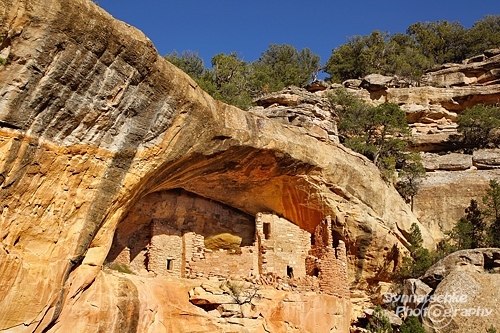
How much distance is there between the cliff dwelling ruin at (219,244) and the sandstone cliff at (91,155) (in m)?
1.35

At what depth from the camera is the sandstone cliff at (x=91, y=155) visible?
918 centimetres

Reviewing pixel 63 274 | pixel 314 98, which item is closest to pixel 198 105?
pixel 63 274

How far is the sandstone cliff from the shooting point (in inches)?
361

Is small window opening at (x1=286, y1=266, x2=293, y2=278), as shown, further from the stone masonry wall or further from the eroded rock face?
the eroded rock face

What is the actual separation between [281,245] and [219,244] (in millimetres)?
1957

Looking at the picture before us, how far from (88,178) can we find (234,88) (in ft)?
58.7

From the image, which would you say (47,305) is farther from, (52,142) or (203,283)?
(203,283)

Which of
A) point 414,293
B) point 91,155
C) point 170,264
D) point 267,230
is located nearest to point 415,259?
point 414,293

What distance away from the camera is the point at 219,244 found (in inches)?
674

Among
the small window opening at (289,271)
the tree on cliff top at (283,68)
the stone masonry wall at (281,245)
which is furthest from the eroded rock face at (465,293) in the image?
the tree on cliff top at (283,68)

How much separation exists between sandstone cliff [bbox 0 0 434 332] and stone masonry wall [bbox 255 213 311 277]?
127 centimetres

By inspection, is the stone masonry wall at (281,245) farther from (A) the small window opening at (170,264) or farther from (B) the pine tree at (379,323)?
(A) the small window opening at (170,264)

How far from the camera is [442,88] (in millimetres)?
31844

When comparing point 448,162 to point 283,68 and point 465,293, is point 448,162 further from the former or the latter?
point 283,68
